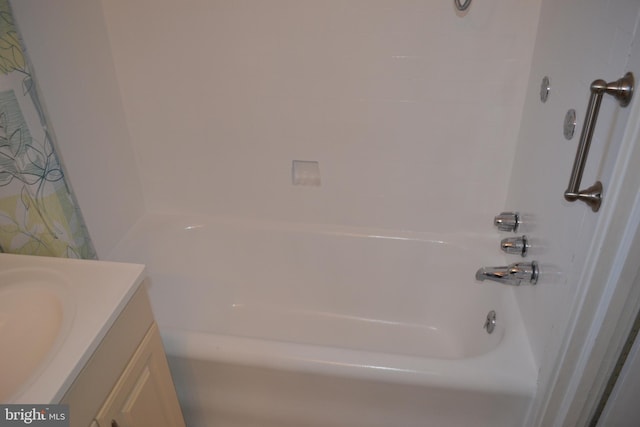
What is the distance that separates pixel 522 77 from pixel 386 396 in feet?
3.62

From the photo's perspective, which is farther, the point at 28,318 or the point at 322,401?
the point at 322,401

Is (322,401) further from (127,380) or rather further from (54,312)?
(54,312)

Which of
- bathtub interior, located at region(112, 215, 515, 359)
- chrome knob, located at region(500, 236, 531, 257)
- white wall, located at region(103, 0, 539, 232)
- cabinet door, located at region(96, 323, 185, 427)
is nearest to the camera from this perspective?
cabinet door, located at region(96, 323, 185, 427)

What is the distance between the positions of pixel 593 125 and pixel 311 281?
131cm

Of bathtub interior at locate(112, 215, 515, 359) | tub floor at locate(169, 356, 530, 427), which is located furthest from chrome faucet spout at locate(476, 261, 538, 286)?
bathtub interior at locate(112, 215, 515, 359)

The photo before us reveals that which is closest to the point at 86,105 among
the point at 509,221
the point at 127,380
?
the point at 127,380

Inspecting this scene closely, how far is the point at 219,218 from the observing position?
1921 millimetres

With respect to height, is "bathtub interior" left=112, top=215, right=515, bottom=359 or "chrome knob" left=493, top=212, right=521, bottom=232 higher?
"chrome knob" left=493, top=212, right=521, bottom=232

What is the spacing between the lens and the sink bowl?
857mm

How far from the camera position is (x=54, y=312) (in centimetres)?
91

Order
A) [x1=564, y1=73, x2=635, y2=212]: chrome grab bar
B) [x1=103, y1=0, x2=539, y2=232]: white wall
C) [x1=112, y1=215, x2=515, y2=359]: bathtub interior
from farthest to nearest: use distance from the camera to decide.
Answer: [x1=112, y1=215, x2=515, y2=359]: bathtub interior, [x1=103, y1=0, x2=539, y2=232]: white wall, [x1=564, y1=73, x2=635, y2=212]: chrome grab bar

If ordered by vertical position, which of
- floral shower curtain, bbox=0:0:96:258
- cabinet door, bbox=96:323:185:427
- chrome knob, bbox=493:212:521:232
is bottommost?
cabinet door, bbox=96:323:185:427

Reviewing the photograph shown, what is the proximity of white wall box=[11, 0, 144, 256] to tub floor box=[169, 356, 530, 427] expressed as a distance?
2.22 ft

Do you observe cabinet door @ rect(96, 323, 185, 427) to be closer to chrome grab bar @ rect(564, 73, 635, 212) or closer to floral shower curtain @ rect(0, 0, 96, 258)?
floral shower curtain @ rect(0, 0, 96, 258)
